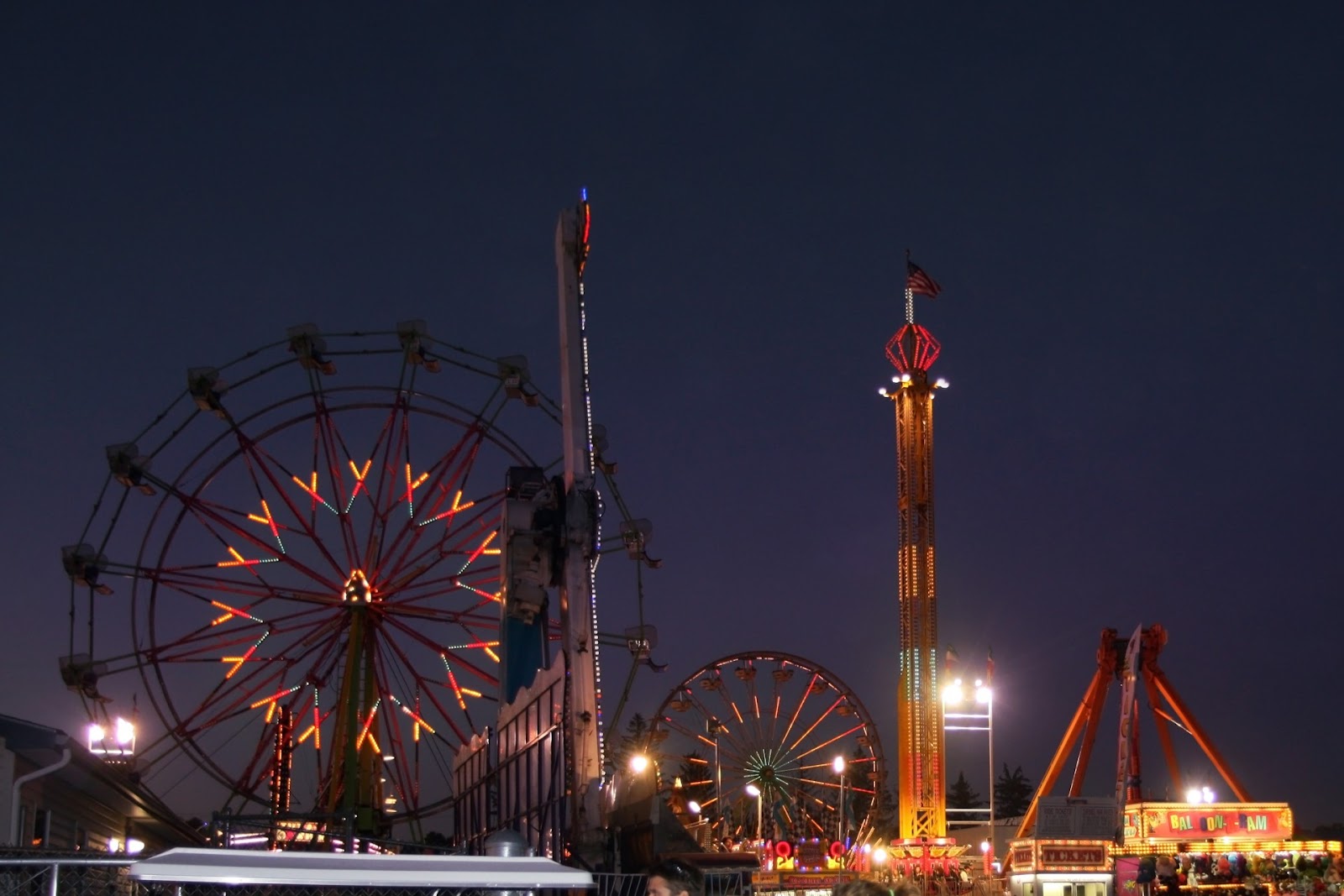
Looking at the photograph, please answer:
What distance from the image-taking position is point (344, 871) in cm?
745

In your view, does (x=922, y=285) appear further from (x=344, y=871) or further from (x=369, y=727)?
(x=344, y=871)

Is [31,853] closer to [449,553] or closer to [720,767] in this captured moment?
[449,553]

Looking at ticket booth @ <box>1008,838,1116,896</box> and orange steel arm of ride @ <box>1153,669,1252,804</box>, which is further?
orange steel arm of ride @ <box>1153,669,1252,804</box>

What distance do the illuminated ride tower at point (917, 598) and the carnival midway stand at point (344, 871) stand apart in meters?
51.4

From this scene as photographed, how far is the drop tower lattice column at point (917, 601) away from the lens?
6000 centimetres

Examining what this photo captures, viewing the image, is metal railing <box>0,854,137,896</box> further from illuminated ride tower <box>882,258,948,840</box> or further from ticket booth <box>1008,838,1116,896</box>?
illuminated ride tower <box>882,258,948,840</box>

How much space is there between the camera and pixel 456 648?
109 ft

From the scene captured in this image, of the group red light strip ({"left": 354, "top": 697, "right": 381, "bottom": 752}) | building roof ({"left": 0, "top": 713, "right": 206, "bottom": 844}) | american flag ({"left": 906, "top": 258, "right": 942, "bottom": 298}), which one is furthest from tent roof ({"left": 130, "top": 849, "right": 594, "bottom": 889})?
american flag ({"left": 906, "top": 258, "right": 942, "bottom": 298})

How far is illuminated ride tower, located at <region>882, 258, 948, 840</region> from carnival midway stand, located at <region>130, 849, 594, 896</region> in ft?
169

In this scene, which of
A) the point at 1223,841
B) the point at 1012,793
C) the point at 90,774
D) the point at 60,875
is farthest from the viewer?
the point at 1012,793

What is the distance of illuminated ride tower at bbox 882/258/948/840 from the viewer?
6000cm

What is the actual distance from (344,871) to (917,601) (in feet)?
186

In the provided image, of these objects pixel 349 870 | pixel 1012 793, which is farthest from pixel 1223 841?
pixel 1012 793

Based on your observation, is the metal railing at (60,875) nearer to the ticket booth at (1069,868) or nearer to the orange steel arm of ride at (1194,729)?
the ticket booth at (1069,868)
